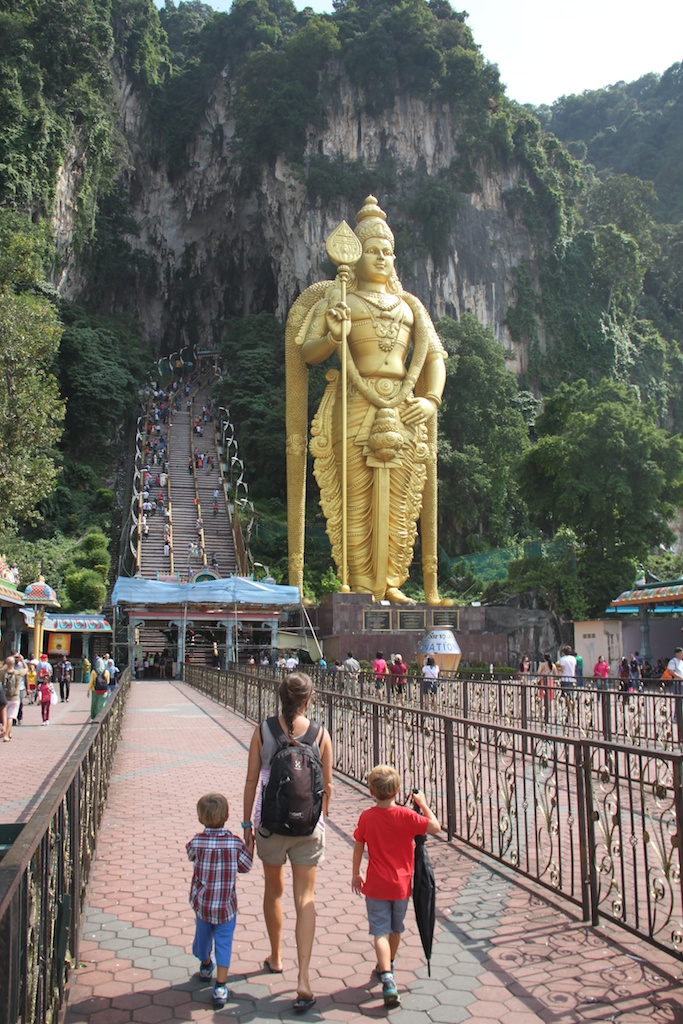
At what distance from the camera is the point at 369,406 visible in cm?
2061

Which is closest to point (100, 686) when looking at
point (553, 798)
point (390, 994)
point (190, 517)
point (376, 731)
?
point (376, 731)

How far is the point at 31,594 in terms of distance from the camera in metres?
18.6

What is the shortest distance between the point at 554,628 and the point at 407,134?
28.3m

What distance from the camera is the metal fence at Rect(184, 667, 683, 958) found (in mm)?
3611

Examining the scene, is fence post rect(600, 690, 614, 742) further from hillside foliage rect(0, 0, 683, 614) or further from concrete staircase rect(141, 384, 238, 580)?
concrete staircase rect(141, 384, 238, 580)

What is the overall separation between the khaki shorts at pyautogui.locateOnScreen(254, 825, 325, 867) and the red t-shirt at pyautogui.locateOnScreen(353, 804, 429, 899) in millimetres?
163

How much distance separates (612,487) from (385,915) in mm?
22698

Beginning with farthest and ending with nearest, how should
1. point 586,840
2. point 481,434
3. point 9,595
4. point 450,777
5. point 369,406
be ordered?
point 481,434, point 369,406, point 9,595, point 450,777, point 586,840

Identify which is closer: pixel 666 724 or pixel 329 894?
pixel 329 894

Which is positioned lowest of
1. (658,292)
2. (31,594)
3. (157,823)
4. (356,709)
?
(157,823)

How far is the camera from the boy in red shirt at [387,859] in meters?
3.23

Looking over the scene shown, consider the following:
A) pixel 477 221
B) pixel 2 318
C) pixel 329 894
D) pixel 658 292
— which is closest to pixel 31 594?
pixel 2 318

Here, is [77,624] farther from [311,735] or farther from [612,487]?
[311,735]

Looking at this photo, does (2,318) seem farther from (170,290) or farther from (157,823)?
(170,290)
